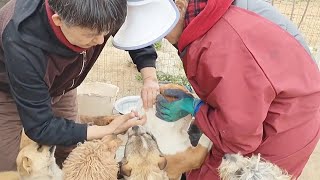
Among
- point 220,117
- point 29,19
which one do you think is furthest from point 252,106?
point 29,19

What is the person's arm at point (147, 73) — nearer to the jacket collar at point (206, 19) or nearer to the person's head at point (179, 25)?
the person's head at point (179, 25)

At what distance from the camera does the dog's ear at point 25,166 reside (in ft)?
10.1

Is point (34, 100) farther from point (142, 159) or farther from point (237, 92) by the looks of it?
point (237, 92)

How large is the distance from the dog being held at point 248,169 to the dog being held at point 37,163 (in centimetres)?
117

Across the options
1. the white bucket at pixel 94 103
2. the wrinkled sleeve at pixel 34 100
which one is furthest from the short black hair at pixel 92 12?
the white bucket at pixel 94 103

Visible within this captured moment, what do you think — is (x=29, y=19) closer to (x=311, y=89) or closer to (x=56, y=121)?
(x=56, y=121)

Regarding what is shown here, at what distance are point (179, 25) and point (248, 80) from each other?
548mm

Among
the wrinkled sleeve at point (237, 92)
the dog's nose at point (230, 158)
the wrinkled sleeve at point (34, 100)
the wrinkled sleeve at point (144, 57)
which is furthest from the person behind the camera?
the wrinkled sleeve at point (144, 57)

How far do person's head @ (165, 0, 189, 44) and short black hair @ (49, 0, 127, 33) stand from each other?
400 mm

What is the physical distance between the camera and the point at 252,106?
102 inches

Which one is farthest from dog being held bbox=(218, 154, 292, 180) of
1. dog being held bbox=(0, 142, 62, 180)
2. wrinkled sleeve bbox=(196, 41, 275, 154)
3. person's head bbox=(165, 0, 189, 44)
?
dog being held bbox=(0, 142, 62, 180)

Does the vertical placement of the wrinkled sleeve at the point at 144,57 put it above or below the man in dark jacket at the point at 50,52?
below

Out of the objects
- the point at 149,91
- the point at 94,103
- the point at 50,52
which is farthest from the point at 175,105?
the point at 94,103

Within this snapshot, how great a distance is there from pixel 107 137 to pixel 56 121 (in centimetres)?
35
